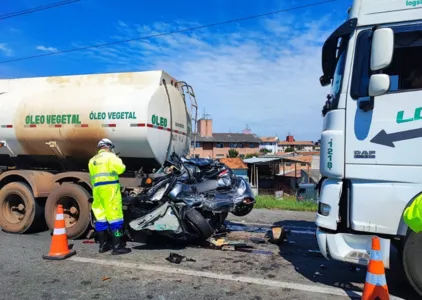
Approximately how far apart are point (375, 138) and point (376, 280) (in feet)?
4.76

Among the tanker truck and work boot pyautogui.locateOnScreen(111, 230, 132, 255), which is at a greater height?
the tanker truck

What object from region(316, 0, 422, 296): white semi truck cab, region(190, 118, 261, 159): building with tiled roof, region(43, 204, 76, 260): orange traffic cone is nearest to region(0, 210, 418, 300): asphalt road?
region(43, 204, 76, 260): orange traffic cone

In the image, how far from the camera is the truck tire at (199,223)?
18.0 ft

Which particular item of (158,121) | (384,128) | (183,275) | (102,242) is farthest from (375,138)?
(102,242)

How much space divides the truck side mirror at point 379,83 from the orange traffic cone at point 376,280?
5.12 feet

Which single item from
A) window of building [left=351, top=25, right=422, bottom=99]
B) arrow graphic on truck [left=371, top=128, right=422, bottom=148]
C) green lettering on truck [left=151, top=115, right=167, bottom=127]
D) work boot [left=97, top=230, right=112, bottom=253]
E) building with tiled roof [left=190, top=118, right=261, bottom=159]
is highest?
building with tiled roof [left=190, top=118, right=261, bottom=159]

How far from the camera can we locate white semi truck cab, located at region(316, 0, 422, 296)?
3.69 metres

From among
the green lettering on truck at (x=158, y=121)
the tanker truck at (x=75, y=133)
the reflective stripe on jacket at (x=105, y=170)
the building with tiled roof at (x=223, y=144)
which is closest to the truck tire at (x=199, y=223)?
the reflective stripe on jacket at (x=105, y=170)

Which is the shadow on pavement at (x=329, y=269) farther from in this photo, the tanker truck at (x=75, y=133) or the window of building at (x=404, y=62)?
the tanker truck at (x=75, y=133)

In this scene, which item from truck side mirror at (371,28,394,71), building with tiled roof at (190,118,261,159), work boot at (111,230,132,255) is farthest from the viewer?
building with tiled roof at (190,118,261,159)

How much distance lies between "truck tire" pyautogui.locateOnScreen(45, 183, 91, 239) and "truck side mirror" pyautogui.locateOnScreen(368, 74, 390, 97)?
16.0 feet

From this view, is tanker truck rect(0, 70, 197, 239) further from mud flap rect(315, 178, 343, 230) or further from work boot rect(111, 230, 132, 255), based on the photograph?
mud flap rect(315, 178, 343, 230)

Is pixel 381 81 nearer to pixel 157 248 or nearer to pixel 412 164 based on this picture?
pixel 412 164

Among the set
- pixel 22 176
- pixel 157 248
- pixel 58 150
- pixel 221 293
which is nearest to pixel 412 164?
pixel 221 293
